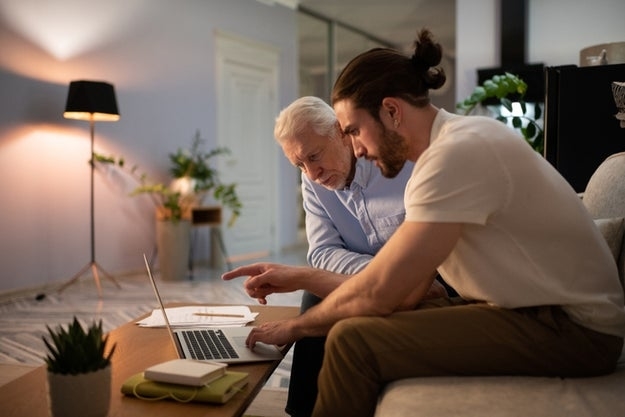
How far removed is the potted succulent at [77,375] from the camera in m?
1.00

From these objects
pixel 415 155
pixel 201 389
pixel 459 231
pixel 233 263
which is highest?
pixel 415 155

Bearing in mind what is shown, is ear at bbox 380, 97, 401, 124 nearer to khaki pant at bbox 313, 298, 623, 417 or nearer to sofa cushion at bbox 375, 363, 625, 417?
khaki pant at bbox 313, 298, 623, 417

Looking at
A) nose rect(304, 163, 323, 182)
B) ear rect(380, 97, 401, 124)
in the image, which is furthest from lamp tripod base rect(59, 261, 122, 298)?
ear rect(380, 97, 401, 124)

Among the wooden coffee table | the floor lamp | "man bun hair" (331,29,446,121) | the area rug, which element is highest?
the floor lamp

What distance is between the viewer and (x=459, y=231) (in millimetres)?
1163

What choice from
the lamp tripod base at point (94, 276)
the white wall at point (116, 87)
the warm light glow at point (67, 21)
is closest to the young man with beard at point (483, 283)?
the lamp tripod base at point (94, 276)

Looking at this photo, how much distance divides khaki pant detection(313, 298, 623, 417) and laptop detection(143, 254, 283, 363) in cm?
26

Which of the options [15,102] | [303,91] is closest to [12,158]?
[15,102]

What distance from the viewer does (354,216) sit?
2.02 metres

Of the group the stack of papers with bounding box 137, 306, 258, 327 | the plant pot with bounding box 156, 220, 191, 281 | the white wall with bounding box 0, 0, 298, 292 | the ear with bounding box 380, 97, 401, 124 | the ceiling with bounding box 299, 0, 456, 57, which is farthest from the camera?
the ceiling with bounding box 299, 0, 456, 57

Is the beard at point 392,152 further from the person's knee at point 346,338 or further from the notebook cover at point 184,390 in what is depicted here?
the notebook cover at point 184,390

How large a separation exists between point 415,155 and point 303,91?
7618 mm

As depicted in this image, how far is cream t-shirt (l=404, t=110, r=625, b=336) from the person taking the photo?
3.76 ft

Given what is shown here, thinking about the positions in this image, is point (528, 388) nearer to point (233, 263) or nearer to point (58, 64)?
point (58, 64)
